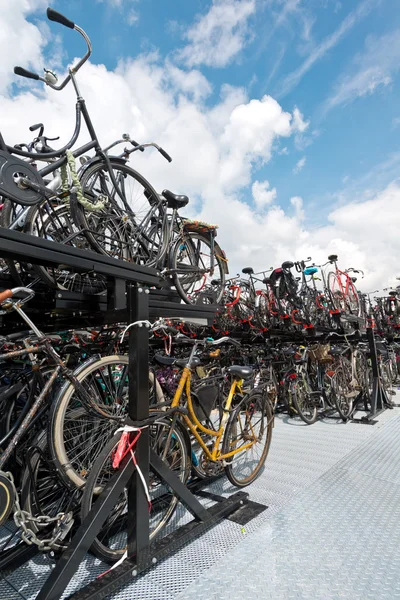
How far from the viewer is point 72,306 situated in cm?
225

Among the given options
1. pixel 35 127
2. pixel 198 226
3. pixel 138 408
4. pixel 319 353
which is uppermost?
pixel 35 127

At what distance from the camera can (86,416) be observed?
7.27 ft

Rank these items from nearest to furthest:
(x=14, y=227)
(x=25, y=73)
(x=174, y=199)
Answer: (x=14, y=227)
(x=25, y=73)
(x=174, y=199)

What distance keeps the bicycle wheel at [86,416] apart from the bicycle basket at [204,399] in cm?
40

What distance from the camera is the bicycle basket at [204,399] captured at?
111 inches

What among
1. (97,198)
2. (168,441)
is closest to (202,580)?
(168,441)

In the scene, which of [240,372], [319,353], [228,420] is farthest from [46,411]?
[319,353]

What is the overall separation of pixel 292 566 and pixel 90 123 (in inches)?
127

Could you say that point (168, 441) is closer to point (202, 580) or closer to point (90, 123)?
point (202, 580)

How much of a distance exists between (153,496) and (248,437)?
973 millimetres

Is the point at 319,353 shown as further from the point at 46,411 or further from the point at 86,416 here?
the point at 46,411

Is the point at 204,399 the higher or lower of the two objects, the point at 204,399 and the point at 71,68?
the lower

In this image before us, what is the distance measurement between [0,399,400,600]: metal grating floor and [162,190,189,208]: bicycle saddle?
251 cm

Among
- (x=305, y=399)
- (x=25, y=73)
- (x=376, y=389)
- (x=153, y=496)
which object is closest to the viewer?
(x=25, y=73)
